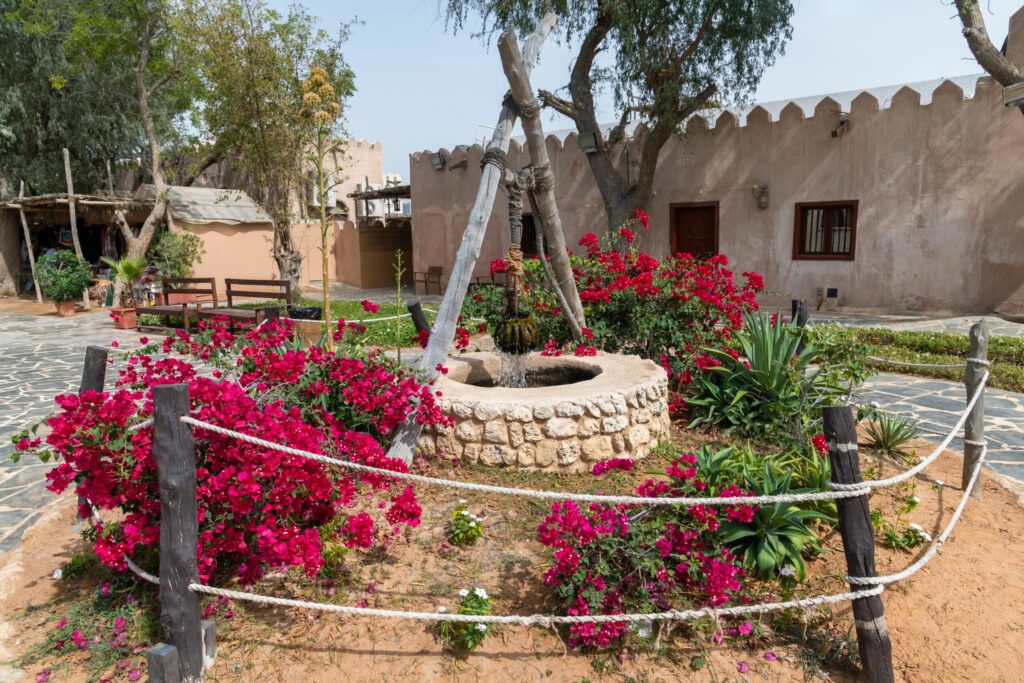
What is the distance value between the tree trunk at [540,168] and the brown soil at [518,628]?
2.60 meters

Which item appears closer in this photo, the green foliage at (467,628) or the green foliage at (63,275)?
the green foliage at (467,628)

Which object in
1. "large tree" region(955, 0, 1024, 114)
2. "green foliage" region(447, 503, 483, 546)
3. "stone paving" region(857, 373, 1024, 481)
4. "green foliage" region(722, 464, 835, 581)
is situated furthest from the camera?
"large tree" region(955, 0, 1024, 114)

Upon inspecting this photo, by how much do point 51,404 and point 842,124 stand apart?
12.7 metres

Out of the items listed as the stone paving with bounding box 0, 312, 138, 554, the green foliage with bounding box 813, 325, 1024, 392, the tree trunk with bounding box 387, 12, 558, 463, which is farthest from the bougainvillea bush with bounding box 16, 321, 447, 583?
the green foliage with bounding box 813, 325, 1024, 392

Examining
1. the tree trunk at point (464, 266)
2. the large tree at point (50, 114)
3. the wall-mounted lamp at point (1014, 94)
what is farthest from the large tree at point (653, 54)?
the large tree at point (50, 114)

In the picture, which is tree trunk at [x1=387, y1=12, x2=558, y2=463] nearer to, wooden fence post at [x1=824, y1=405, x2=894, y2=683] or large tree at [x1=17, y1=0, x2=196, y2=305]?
wooden fence post at [x1=824, y1=405, x2=894, y2=683]

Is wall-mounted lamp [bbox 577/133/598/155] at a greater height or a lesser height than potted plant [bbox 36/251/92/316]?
greater

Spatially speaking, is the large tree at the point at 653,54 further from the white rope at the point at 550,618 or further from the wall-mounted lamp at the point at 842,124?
the white rope at the point at 550,618

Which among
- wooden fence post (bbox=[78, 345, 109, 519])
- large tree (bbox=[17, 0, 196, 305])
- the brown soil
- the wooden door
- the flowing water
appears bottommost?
the brown soil

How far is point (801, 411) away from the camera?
4816 mm

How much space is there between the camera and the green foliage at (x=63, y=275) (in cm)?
1481

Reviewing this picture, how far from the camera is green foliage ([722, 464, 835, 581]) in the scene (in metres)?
3.12

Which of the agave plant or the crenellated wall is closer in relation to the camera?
the crenellated wall

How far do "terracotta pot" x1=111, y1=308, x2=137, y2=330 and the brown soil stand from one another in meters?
10.2
